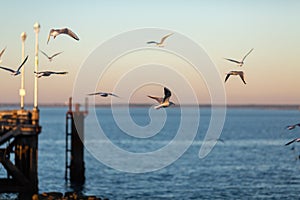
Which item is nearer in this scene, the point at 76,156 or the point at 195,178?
the point at 76,156

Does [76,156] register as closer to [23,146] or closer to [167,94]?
[23,146]

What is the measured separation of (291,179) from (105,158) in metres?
25.9

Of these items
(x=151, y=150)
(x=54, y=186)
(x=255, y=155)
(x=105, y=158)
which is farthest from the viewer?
(x=151, y=150)

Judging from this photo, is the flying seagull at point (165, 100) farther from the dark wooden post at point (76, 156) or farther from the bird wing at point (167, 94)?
the dark wooden post at point (76, 156)

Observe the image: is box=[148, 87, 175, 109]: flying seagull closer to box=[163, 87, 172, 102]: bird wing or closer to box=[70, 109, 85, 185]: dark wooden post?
box=[163, 87, 172, 102]: bird wing

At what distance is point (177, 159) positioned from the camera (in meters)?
84.9

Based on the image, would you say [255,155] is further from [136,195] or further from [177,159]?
[136,195]

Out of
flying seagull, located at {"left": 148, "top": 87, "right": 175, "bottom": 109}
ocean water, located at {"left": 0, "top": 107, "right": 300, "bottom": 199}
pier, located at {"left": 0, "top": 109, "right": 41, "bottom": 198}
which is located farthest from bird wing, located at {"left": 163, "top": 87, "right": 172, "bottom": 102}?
ocean water, located at {"left": 0, "top": 107, "right": 300, "bottom": 199}

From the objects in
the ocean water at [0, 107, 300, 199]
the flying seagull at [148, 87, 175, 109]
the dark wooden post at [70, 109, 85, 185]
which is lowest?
the ocean water at [0, 107, 300, 199]

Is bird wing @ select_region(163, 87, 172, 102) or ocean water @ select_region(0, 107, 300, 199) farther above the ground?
bird wing @ select_region(163, 87, 172, 102)

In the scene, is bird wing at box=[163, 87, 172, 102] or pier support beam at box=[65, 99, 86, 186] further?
pier support beam at box=[65, 99, 86, 186]

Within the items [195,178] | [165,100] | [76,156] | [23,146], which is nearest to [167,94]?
[165,100]

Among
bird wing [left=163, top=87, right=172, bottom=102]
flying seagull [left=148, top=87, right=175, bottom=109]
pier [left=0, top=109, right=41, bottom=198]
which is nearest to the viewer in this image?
flying seagull [left=148, top=87, right=175, bottom=109]

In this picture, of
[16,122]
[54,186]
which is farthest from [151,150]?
[16,122]
